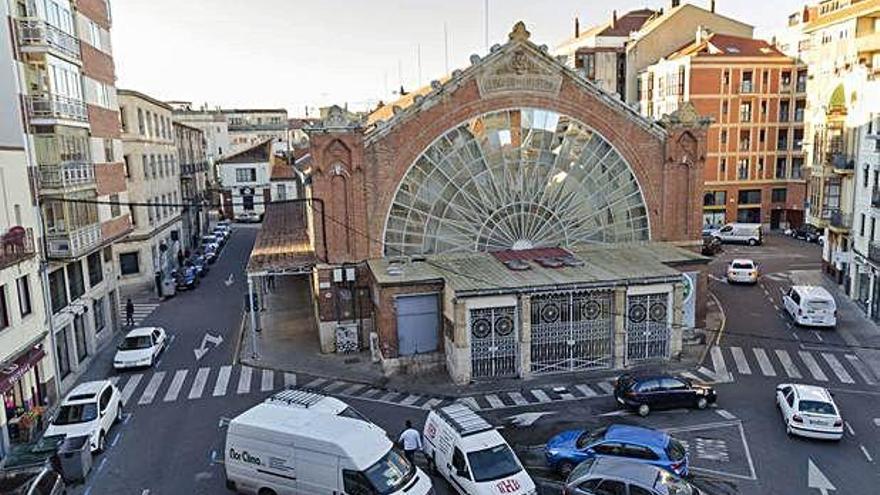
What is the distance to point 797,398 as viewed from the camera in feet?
70.0

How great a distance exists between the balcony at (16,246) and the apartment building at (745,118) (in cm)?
4952

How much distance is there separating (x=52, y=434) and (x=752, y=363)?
2670cm

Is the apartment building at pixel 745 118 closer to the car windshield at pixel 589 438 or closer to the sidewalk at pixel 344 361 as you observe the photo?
the sidewalk at pixel 344 361

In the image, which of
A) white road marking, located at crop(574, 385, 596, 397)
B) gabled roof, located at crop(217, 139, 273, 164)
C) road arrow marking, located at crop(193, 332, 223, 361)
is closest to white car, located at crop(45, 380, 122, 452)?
→ road arrow marking, located at crop(193, 332, 223, 361)

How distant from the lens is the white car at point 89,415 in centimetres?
2070

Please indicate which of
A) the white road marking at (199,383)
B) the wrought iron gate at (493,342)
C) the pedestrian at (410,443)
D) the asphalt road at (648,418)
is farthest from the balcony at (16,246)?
the wrought iron gate at (493,342)

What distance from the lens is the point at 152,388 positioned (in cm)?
2700

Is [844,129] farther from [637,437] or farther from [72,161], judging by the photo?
[72,161]

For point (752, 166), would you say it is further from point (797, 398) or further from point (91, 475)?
point (91, 475)

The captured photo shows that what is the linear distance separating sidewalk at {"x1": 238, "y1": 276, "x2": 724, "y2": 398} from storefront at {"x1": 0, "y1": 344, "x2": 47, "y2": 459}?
27.4ft

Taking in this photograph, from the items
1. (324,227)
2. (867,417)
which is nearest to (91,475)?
(324,227)

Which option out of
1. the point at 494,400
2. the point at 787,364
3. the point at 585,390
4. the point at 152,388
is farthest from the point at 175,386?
the point at 787,364

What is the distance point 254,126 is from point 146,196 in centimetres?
6923

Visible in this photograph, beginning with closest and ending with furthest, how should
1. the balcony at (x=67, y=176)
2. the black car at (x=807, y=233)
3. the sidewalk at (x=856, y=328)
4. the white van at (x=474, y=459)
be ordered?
the white van at (x=474, y=459)
the balcony at (x=67, y=176)
the sidewalk at (x=856, y=328)
the black car at (x=807, y=233)
